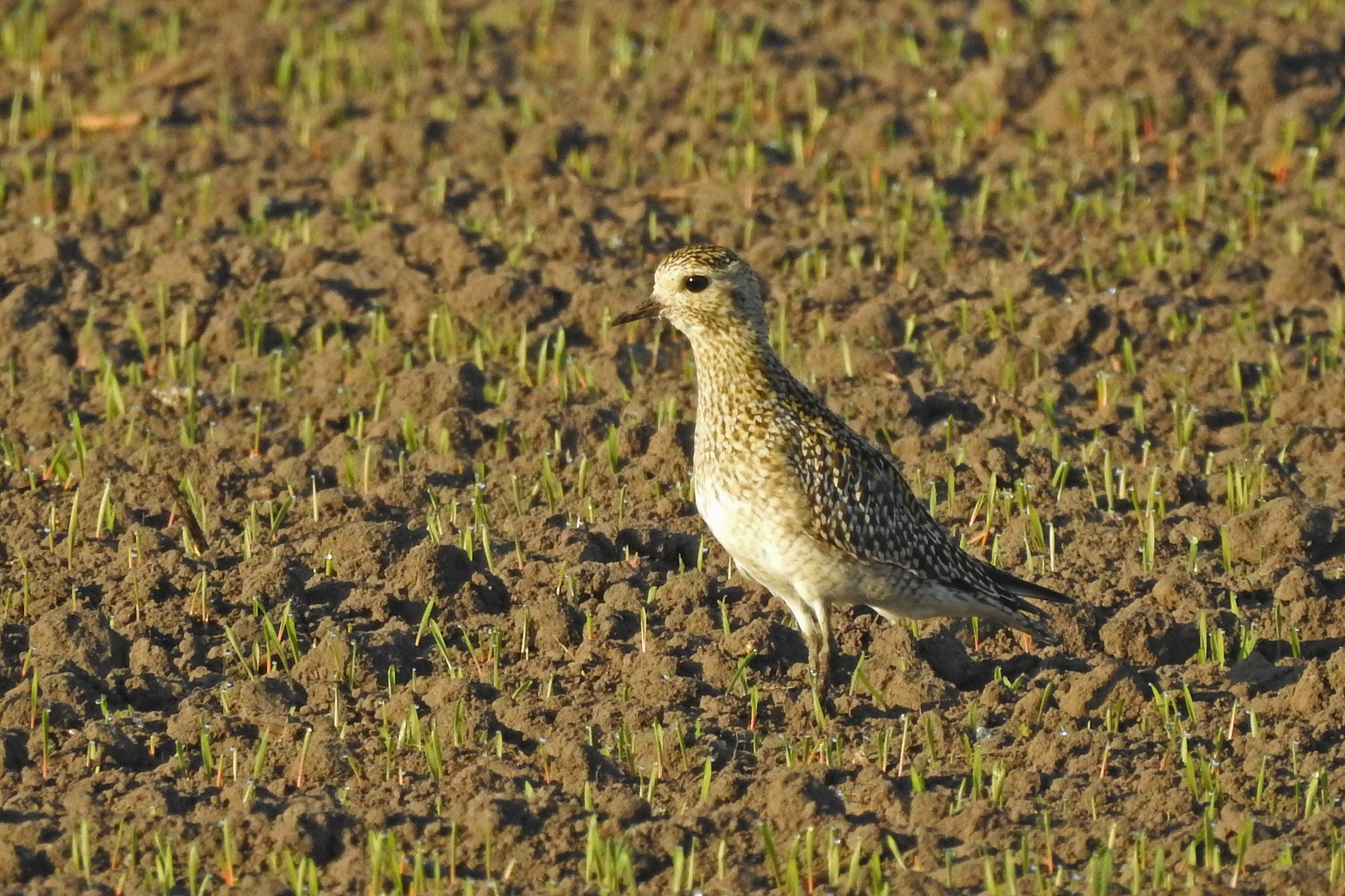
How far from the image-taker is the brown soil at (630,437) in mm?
7797

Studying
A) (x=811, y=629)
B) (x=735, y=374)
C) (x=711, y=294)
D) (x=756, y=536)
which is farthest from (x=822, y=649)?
(x=711, y=294)

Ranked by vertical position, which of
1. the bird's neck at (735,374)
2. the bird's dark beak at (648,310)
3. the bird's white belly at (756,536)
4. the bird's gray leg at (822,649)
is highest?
the bird's dark beak at (648,310)

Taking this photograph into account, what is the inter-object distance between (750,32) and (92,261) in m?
5.75

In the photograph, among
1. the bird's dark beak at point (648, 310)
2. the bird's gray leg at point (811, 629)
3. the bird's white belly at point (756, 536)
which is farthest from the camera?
the bird's dark beak at point (648, 310)

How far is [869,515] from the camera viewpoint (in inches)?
351

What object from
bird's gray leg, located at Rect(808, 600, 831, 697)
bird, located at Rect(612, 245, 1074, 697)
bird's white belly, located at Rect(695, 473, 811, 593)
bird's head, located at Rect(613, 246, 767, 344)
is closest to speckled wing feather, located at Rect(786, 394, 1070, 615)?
bird, located at Rect(612, 245, 1074, 697)

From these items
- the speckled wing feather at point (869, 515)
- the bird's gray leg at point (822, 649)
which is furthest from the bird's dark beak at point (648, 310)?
the bird's gray leg at point (822, 649)

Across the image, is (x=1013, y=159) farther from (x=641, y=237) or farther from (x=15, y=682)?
(x=15, y=682)

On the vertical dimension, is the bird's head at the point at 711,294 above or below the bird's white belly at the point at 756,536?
above

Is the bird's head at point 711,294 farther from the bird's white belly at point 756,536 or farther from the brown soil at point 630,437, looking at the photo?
the brown soil at point 630,437

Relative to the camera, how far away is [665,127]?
15383 mm

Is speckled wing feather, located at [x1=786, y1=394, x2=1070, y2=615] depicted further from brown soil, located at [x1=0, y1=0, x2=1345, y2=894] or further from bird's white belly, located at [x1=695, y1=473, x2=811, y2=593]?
brown soil, located at [x1=0, y1=0, x2=1345, y2=894]

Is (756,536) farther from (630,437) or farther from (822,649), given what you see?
(630,437)

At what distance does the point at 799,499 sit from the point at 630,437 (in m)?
2.55
